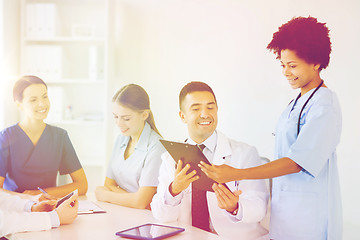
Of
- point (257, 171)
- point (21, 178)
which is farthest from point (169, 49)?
point (257, 171)

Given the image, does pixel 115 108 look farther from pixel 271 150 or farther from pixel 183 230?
pixel 271 150

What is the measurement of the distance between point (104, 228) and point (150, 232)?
0.20 metres

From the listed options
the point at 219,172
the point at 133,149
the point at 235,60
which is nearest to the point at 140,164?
the point at 133,149

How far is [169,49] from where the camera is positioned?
113 inches

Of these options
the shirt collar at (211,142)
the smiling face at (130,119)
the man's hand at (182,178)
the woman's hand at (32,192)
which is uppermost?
the smiling face at (130,119)

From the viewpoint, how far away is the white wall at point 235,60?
2.14 m

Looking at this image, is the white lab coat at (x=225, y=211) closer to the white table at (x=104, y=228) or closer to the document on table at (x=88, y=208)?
the white table at (x=104, y=228)

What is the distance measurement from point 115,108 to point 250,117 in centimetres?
96

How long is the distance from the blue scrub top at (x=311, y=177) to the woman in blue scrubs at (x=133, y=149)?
646 millimetres

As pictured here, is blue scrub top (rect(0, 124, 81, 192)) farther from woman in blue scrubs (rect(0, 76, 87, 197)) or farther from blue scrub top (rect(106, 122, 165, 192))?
blue scrub top (rect(106, 122, 165, 192))

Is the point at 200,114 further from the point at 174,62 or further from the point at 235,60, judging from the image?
the point at 174,62

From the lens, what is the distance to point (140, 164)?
1.96 meters

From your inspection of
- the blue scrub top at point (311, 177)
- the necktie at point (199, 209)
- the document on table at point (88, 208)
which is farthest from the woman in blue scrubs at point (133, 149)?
the blue scrub top at point (311, 177)

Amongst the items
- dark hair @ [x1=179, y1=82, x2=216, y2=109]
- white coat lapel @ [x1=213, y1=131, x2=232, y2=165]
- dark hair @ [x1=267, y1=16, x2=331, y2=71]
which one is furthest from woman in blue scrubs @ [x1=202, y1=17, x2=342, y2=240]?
dark hair @ [x1=179, y1=82, x2=216, y2=109]
